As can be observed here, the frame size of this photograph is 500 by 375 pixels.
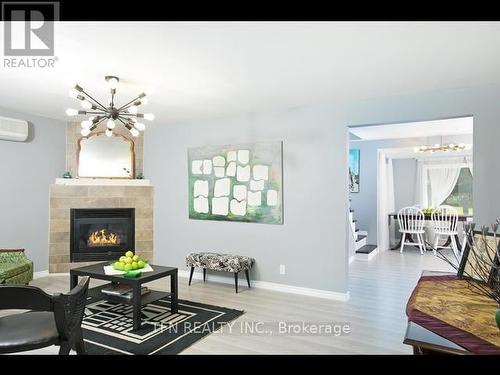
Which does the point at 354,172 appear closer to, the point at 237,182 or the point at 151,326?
the point at 237,182

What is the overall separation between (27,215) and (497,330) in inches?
215

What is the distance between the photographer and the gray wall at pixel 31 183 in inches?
184

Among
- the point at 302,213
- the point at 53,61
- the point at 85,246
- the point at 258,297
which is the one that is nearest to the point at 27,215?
the point at 85,246

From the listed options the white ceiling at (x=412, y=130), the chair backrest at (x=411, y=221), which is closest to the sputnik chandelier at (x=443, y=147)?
the white ceiling at (x=412, y=130)

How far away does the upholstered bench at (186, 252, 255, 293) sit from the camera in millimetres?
4355

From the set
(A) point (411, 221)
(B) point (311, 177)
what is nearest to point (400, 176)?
(A) point (411, 221)

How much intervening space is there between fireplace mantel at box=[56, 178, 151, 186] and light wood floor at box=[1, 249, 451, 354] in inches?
55.4

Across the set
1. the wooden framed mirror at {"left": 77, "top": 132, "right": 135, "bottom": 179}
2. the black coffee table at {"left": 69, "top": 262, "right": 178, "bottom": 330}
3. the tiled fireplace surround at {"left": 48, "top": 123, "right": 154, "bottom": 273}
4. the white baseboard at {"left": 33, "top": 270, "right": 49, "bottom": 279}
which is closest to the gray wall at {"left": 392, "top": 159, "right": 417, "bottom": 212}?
the tiled fireplace surround at {"left": 48, "top": 123, "right": 154, "bottom": 273}

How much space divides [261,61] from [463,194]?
24.4 ft

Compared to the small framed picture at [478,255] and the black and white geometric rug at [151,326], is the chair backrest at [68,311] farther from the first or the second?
the small framed picture at [478,255]

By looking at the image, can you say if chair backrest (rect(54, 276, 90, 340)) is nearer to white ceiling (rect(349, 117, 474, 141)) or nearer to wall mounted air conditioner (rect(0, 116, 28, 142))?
wall mounted air conditioner (rect(0, 116, 28, 142))

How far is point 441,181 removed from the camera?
8.29 metres

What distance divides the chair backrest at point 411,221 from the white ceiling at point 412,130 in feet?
5.38

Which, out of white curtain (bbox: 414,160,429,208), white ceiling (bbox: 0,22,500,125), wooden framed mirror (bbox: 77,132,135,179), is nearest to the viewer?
white ceiling (bbox: 0,22,500,125)
